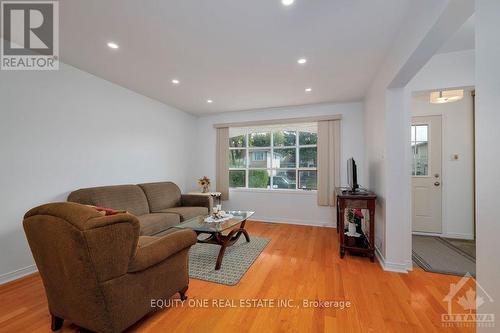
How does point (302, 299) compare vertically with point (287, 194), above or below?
below

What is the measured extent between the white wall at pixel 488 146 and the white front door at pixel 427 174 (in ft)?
10.4

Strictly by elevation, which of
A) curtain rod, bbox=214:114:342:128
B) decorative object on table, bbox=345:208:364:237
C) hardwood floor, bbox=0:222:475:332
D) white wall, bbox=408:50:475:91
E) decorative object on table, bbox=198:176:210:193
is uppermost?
white wall, bbox=408:50:475:91

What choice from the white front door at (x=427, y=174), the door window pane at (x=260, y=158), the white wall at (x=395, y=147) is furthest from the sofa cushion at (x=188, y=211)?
the white front door at (x=427, y=174)

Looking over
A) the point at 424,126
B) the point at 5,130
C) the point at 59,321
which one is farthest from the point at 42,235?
the point at 424,126

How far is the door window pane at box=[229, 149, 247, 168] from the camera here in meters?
4.93

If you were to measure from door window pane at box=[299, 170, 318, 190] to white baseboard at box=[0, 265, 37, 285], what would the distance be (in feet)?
13.7

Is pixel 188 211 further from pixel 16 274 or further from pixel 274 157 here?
pixel 274 157

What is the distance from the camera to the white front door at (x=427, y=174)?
3.49 meters

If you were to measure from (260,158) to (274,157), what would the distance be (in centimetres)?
33

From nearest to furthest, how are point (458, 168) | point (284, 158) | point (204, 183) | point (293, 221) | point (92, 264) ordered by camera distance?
point (92, 264) < point (458, 168) < point (293, 221) < point (204, 183) < point (284, 158)

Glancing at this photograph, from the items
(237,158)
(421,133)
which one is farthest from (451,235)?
(237,158)

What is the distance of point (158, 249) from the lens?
151 centimetres

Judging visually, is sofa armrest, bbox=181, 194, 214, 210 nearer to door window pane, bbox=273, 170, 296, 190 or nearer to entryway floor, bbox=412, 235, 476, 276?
door window pane, bbox=273, 170, 296, 190

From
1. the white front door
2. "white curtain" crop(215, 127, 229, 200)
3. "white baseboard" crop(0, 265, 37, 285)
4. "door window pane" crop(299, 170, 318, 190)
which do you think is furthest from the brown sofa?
the white front door
